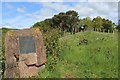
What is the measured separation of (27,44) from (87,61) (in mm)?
3283

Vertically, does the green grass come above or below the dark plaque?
below

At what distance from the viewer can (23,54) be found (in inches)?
409

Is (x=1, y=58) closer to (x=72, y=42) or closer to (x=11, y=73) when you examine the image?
(x=11, y=73)

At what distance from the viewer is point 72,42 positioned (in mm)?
15883

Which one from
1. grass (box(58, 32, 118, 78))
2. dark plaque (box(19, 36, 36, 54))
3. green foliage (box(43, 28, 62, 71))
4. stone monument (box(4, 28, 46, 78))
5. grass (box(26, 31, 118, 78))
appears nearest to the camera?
stone monument (box(4, 28, 46, 78))

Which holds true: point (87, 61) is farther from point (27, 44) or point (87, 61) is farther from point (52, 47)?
point (27, 44)

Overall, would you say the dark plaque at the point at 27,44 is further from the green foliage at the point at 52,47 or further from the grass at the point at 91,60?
the grass at the point at 91,60

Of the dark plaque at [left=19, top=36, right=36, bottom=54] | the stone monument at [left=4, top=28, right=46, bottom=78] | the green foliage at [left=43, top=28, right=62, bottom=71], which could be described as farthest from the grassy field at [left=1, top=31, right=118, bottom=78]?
the dark plaque at [left=19, top=36, right=36, bottom=54]

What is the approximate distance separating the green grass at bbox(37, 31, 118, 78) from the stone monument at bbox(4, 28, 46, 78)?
53 centimetres

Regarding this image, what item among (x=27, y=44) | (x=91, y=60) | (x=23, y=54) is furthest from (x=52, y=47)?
(x=23, y=54)

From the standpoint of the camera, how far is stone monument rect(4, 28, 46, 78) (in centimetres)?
1026

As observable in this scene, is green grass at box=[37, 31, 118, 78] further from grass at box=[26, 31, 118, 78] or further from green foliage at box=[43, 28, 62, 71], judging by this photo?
green foliage at box=[43, 28, 62, 71]

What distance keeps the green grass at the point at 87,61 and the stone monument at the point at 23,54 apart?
532mm

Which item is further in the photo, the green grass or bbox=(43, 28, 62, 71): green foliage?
bbox=(43, 28, 62, 71): green foliage
